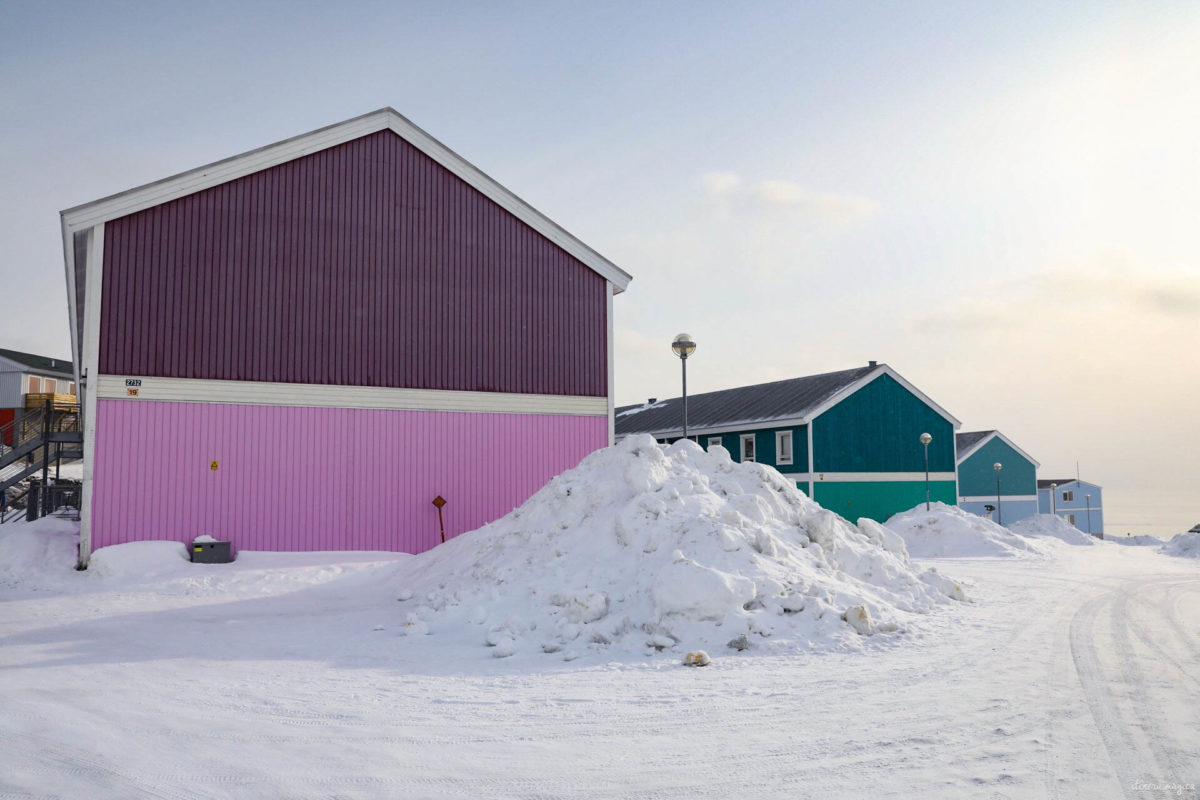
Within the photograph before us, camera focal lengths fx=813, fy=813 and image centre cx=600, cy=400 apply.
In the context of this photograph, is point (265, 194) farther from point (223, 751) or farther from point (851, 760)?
point (851, 760)

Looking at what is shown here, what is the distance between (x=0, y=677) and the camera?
26.7 ft

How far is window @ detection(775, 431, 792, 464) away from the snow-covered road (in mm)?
20089

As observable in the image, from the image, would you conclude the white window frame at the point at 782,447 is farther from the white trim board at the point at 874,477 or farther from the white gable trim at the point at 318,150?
the white gable trim at the point at 318,150

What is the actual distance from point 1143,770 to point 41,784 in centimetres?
737

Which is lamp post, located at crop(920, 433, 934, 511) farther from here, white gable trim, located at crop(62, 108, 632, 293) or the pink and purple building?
the pink and purple building

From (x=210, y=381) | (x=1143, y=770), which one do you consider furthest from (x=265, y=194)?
(x=1143, y=770)

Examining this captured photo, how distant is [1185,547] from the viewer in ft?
93.3

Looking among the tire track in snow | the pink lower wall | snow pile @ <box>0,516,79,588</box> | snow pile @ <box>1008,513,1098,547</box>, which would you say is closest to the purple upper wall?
the pink lower wall

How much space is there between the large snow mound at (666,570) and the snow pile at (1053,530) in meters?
24.2

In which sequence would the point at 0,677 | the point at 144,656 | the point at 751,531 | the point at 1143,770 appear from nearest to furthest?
the point at 1143,770
the point at 0,677
the point at 144,656
the point at 751,531

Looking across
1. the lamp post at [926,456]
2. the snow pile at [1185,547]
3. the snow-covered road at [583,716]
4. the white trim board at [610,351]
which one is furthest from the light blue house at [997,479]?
the snow-covered road at [583,716]

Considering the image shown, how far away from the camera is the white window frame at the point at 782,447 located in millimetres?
31672

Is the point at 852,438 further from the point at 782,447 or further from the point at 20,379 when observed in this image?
the point at 20,379

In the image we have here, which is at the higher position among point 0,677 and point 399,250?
point 399,250
